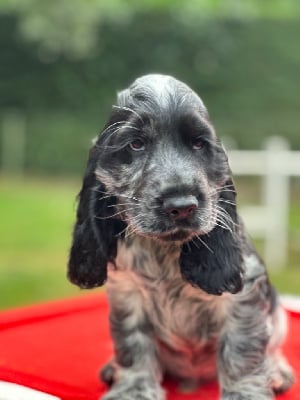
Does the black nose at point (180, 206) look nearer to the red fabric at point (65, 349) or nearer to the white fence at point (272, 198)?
the red fabric at point (65, 349)

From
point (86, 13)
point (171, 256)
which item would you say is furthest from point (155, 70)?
point (171, 256)

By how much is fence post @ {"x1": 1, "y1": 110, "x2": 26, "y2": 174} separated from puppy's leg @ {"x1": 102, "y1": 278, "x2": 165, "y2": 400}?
52.3 feet

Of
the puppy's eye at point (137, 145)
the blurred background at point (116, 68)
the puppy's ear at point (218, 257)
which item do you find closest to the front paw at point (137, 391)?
the puppy's ear at point (218, 257)

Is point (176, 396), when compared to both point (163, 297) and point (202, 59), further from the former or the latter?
point (202, 59)

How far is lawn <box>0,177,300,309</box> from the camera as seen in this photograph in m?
9.09

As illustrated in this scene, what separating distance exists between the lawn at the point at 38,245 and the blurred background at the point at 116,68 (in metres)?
0.92

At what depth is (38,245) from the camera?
11.4 meters

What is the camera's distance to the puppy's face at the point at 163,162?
316 centimetres

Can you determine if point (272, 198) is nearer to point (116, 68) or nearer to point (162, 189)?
point (162, 189)

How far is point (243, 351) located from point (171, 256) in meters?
0.56

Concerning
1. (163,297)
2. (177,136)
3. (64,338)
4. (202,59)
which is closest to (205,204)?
(177,136)

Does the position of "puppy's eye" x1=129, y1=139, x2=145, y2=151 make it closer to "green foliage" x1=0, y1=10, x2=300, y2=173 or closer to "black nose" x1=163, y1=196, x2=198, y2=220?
"black nose" x1=163, y1=196, x2=198, y2=220

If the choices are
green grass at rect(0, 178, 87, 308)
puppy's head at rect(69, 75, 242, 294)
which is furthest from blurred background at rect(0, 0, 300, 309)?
puppy's head at rect(69, 75, 242, 294)

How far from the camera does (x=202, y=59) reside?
19844mm
